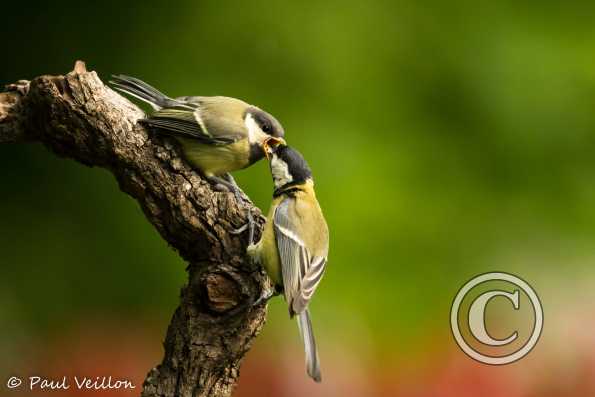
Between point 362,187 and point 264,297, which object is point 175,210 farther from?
point 362,187

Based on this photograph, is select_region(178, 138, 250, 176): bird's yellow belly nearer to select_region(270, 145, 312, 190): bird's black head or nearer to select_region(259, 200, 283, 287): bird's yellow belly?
select_region(270, 145, 312, 190): bird's black head

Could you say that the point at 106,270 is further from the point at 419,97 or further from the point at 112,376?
the point at 419,97

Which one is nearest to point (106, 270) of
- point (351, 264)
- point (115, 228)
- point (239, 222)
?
point (115, 228)

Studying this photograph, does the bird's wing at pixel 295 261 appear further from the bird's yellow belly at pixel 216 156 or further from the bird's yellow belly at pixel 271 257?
the bird's yellow belly at pixel 216 156

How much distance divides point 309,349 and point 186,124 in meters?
0.63

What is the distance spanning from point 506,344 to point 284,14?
4.71 ft

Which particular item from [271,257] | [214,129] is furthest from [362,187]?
[271,257]

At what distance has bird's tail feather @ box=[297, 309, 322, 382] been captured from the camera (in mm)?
1920

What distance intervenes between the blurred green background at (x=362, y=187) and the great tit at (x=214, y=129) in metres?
0.70

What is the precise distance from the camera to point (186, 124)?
6.98 feet

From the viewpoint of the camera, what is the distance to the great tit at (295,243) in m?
2.01

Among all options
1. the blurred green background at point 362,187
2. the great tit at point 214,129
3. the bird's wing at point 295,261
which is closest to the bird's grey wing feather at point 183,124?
the great tit at point 214,129

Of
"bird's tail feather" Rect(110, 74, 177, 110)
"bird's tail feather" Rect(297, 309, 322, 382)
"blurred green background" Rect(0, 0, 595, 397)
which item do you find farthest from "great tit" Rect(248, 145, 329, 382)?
"blurred green background" Rect(0, 0, 595, 397)

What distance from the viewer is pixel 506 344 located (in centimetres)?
284
